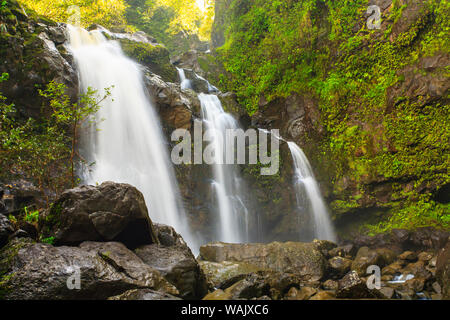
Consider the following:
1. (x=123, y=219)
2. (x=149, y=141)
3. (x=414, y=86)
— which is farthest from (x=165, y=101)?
(x=414, y=86)

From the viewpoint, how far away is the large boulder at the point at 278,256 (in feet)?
24.2

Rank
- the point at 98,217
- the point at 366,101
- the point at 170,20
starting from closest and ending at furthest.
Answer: the point at 98,217 → the point at 366,101 → the point at 170,20

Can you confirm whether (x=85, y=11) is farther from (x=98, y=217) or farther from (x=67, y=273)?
(x=67, y=273)

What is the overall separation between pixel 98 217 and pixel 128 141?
6567 mm

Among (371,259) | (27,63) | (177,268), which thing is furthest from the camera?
(27,63)

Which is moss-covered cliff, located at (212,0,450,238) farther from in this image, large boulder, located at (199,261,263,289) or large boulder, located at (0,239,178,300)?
large boulder, located at (0,239,178,300)

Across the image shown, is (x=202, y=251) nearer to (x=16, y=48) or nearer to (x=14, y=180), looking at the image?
(x=14, y=180)

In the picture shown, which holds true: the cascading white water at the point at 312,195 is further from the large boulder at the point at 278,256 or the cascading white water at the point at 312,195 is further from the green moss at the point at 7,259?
the green moss at the point at 7,259

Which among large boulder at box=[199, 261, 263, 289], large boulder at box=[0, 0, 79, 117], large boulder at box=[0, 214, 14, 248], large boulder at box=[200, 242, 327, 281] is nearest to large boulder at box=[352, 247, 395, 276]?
large boulder at box=[200, 242, 327, 281]

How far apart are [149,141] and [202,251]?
5340 millimetres

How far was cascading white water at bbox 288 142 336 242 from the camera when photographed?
1098cm

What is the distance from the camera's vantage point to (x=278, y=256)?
25.5 feet

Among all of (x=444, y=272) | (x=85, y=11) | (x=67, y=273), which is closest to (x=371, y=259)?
(x=444, y=272)

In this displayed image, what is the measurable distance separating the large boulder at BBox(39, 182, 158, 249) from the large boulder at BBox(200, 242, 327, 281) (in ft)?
10.4
